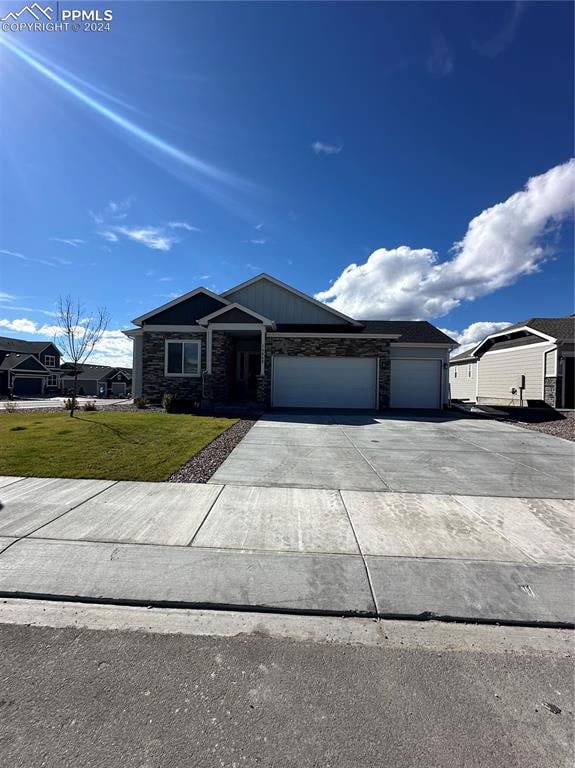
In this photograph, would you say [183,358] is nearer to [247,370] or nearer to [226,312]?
[226,312]

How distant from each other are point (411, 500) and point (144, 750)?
4112 mm

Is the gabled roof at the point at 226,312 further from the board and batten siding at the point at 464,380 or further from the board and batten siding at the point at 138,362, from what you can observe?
the board and batten siding at the point at 464,380

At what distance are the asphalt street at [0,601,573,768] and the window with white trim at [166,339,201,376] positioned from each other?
14.1 m

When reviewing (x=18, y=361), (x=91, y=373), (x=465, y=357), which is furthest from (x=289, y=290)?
(x=91, y=373)

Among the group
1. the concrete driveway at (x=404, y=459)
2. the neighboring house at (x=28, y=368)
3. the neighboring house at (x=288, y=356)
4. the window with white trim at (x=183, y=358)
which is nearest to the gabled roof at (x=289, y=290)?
the neighboring house at (x=288, y=356)

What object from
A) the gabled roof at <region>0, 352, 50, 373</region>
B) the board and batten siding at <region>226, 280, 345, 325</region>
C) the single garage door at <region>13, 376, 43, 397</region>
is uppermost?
the board and batten siding at <region>226, 280, 345, 325</region>

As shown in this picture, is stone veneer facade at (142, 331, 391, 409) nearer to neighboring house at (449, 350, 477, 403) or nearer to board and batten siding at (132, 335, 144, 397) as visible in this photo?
board and batten siding at (132, 335, 144, 397)

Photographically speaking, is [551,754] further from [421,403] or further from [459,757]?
[421,403]

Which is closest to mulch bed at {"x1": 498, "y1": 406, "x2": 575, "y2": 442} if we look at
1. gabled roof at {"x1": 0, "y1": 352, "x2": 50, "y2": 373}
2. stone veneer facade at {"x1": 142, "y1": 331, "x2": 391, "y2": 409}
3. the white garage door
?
the white garage door

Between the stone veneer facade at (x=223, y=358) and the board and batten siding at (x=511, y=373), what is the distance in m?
9.16

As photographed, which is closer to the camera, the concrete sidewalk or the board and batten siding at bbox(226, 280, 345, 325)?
the concrete sidewalk

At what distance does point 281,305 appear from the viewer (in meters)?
18.0

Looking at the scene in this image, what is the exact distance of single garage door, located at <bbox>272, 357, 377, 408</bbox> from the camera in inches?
617

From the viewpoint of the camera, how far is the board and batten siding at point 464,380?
25.5 m
